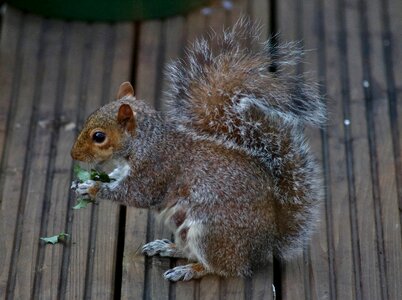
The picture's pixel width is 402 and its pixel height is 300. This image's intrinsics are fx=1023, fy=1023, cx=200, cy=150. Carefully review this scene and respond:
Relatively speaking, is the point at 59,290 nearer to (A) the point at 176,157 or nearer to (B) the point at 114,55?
(A) the point at 176,157

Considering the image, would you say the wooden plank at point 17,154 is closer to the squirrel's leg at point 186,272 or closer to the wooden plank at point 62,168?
the wooden plank at point 62,168

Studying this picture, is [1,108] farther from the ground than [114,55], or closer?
closer

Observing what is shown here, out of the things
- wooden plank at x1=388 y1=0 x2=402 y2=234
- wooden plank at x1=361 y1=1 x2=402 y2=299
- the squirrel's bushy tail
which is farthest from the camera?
wooden plank at x1=388 y1=0 x2=402 y2=234

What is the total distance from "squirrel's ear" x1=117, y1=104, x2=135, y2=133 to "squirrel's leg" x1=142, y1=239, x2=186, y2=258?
353mm

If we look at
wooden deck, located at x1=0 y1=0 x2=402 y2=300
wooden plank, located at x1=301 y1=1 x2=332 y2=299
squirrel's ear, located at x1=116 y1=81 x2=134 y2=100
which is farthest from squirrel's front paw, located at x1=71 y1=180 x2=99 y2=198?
wooden plank, located at x1=301 y1=1 x2=332 y2=299

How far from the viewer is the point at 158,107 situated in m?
3.55

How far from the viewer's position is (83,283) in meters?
3.02

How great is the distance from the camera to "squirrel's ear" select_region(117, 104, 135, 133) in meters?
3.01

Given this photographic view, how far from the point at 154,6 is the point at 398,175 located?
1132 millimetres

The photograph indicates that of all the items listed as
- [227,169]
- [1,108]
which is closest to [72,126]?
[1,108]

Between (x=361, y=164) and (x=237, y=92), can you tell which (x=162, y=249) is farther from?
(x=361, y=164)

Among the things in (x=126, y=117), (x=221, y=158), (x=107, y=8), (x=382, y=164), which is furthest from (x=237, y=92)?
(x=107, y=8)

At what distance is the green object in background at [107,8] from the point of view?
12.5ft

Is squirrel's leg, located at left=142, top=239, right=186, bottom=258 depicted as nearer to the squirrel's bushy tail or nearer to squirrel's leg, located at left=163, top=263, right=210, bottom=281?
squirrel's leg, located at left=163, top=263, right=210, bottom=281
